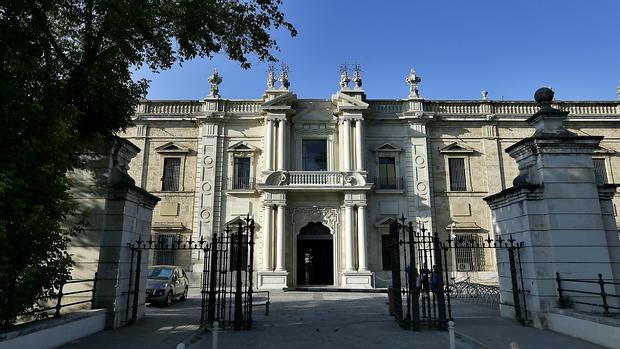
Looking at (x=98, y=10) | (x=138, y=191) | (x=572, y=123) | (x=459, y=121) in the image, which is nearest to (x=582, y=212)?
(x=138, y=191)

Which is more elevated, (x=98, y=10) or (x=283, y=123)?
(x=283, y=123)

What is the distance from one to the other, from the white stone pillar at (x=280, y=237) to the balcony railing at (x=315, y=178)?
180 cm

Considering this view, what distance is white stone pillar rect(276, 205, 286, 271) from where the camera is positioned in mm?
23750

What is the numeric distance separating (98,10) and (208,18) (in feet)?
8.23

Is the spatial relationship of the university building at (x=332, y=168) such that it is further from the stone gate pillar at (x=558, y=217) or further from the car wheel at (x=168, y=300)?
the stone gate pillar at (x=558, y=217)

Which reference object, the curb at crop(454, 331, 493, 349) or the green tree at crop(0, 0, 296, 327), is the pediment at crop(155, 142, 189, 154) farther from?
the curb at crop(454, 331, 493, 349)

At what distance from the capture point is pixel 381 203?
25.8m

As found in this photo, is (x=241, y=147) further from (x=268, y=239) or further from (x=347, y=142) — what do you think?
(x=347, y=142)

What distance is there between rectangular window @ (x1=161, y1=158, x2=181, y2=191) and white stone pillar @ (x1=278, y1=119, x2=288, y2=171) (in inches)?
253

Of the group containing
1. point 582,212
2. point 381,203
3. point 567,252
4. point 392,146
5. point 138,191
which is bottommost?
point 567,252

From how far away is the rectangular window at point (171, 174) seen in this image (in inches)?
1034

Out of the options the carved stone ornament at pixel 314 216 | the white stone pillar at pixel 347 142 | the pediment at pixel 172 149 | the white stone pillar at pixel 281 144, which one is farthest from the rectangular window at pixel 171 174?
the white stone pillar at pixel 347 142

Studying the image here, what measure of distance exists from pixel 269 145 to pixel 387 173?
24.7 ft

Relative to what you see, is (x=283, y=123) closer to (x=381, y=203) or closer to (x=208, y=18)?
(x=381, y=203)
